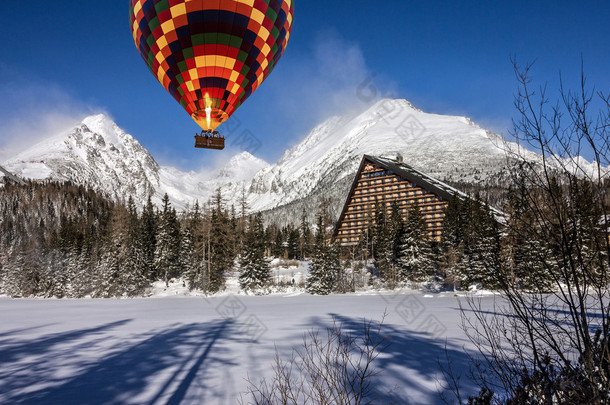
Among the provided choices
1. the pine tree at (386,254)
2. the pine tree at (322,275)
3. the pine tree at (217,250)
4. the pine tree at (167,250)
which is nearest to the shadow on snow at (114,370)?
the pine tree at (322,275)

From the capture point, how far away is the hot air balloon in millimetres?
11445

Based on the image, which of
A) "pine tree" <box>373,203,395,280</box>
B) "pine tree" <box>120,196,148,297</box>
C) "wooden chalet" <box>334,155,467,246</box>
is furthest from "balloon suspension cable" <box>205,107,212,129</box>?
"wooden chalet" <box>334,155,467,246</box>

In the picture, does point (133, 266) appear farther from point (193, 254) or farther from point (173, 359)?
point (173, 359)

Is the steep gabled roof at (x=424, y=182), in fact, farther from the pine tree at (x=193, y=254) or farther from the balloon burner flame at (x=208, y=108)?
the balloon burner flame at (x=208, y=108)

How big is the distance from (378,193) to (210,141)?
182 feet

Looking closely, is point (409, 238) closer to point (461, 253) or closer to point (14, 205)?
point (461, 253)

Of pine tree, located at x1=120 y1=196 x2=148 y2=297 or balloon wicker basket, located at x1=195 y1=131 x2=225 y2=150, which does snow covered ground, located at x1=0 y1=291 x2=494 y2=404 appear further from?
pine tree, located at x1=120 y1=196 x2=148 y2=297

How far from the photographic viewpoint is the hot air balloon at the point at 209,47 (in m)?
11.4

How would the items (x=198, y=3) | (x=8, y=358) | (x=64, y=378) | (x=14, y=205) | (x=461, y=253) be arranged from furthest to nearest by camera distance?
(x=14, y=205) < (x=461, y=253) < (x=198, y=3) < (x=8, y=358) < (x=64, y=378)

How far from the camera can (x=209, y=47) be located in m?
11.8

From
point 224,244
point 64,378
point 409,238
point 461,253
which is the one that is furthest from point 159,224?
point 64,378

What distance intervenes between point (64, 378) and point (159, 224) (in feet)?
144

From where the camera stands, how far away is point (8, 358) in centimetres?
822

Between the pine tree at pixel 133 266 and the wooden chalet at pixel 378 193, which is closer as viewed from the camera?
the pine tree at pixel 133 266
